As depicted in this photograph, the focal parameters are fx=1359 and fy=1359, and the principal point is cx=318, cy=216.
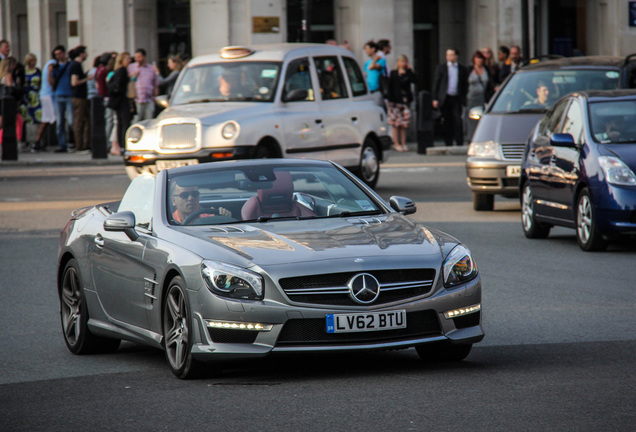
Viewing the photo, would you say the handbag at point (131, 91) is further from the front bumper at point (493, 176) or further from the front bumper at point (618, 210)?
the front bumper at point (618, 210)

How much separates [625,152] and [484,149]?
435cm

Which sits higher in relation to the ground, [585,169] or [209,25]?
[209,25]

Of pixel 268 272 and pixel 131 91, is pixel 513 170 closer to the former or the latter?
pixel 268 272

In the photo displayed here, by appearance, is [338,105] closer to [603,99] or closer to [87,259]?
[603,99]

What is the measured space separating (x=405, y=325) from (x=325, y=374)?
0.58m

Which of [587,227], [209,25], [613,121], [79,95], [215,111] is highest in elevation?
[209,25]

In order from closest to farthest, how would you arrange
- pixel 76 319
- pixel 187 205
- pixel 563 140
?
pixel 187 205, pixel 76 319, pixel 563 140

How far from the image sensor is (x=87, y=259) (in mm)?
8758

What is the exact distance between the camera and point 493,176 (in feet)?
56.0

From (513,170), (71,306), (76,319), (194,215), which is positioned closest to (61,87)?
(513,170)

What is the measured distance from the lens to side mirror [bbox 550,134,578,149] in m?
13.5

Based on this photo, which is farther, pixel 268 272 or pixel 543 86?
pixel 543 86

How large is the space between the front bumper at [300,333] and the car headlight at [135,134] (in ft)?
38.8

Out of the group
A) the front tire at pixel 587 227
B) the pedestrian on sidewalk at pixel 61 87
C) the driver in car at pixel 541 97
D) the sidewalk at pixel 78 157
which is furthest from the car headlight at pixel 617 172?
the pedestrian on sidewalk at pixel 61 87
